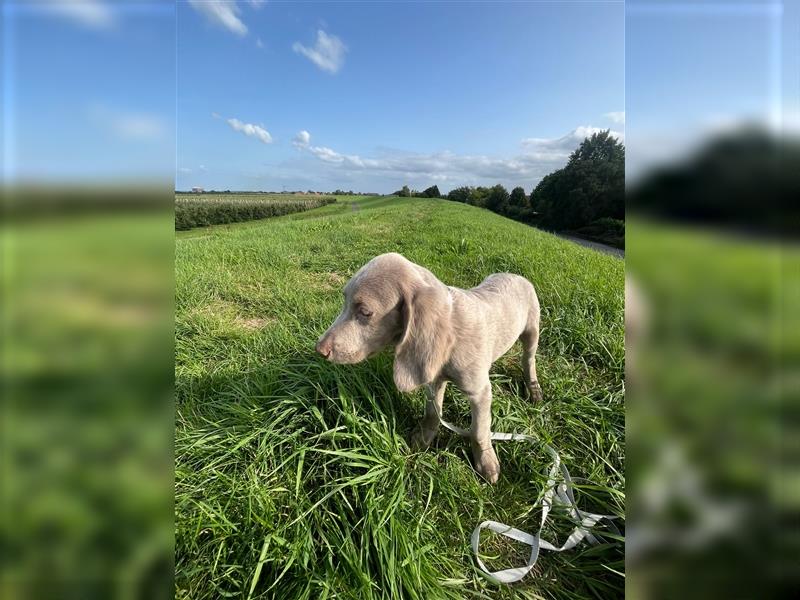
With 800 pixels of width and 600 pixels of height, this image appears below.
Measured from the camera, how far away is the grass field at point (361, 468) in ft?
6.26

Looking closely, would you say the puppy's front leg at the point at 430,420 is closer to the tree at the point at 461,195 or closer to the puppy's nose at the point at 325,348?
the puppy's nose at the point at 325,348

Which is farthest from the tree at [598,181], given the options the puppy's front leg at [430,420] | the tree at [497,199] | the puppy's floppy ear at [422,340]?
the tree at [497,199]

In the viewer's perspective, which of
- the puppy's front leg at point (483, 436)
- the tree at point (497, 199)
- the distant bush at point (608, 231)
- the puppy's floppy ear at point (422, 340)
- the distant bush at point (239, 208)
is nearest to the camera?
the distant bush at point (608, 231)

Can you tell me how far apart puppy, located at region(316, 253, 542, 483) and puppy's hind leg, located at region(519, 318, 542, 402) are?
0.82 meters

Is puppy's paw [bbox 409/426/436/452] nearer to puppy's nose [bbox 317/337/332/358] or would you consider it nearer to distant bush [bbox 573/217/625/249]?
puppy's nose [bbox 317/337/332/358]

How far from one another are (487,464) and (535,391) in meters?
1.01

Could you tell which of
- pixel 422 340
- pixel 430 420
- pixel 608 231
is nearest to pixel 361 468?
pixel 430 420

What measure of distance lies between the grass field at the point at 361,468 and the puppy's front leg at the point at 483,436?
0.09 metres

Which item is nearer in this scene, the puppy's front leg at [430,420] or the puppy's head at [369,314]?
the puppy's head at [369,314]

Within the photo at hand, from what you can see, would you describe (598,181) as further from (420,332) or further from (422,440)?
(422,440)

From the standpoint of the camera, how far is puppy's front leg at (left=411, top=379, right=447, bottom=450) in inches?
103

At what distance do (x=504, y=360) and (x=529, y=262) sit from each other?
114 inches
